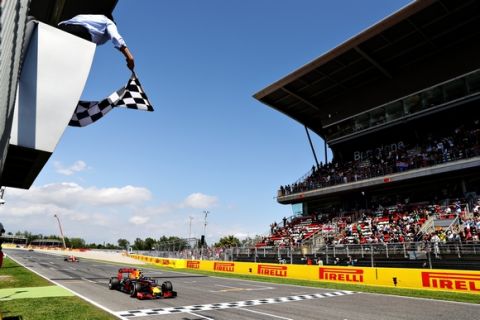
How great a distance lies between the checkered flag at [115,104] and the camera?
3910 millimetres

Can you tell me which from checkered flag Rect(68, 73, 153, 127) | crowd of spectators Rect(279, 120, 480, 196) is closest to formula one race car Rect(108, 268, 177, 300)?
checkered flag Rect(68, 73, 153, 127)

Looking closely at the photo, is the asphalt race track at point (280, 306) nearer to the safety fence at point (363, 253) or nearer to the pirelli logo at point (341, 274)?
the pirelli logo at point (341, 274)

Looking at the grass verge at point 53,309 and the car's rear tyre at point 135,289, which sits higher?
the car's rear tyre at point 135,289

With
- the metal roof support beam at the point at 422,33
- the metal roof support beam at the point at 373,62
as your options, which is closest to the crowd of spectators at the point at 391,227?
the metal roof support beam at the point at 373,62

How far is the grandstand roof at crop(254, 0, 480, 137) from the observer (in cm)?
2383

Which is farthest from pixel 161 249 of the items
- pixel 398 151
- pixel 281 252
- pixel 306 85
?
pixel 398 151

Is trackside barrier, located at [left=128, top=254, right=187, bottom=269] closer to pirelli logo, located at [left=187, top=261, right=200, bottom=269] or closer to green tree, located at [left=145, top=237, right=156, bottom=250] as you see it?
pirelli logo, located at [left=187, top=261, right=200, bottom=269]

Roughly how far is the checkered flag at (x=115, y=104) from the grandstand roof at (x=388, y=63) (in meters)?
24.3

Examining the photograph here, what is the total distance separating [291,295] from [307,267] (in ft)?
25.5

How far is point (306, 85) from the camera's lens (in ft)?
108

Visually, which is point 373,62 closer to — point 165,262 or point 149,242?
point 165,262

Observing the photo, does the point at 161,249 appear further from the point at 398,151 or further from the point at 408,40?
the point at 408,40

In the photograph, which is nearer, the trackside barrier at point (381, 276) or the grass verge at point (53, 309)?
the grass verge at point (53, 309)

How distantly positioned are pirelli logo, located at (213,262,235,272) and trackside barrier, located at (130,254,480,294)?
1.32 ft
